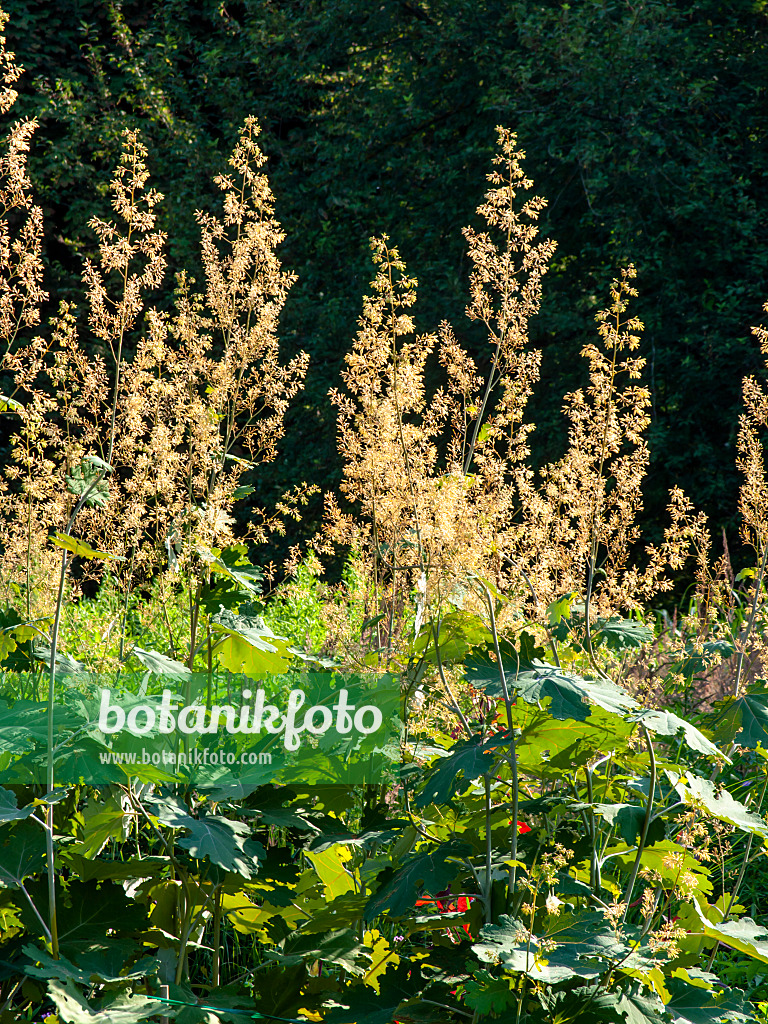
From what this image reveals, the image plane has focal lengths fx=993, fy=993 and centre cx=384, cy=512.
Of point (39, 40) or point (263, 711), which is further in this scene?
point (39, 40)

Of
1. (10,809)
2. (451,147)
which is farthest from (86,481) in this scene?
(451,147)

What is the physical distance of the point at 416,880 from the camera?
1.97 metres

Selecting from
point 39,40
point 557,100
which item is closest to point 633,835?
point 557,100

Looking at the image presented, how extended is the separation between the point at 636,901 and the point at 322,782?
3.03 ft

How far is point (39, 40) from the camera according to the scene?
11852 mm

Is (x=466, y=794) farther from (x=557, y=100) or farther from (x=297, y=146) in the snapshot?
(x=297, y=146)

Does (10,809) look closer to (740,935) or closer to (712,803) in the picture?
(712,803)

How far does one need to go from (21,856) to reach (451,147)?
10.2 metres

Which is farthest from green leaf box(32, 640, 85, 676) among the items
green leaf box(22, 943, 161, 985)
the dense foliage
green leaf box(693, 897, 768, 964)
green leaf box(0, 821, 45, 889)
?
green leaf box(693, 897, 768, 964)

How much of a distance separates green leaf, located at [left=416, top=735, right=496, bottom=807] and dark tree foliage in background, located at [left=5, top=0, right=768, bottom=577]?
25.8 feet

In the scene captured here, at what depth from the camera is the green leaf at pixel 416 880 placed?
194cm

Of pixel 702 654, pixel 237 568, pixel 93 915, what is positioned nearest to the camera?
pixel 93 915

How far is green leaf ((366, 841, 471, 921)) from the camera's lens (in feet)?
6.36

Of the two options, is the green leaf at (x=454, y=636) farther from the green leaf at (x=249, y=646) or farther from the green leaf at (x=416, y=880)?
the green leaf at (x=416, y=880)
